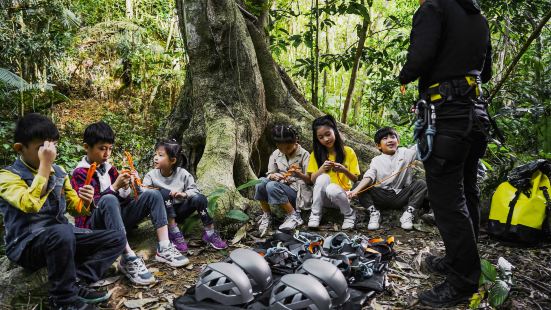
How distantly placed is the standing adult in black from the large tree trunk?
295cm

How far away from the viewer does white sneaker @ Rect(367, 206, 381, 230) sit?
4.92 m

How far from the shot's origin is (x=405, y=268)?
3.88 meters

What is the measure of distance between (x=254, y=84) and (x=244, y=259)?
3.56 metres

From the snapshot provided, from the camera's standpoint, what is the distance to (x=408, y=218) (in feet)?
16.0

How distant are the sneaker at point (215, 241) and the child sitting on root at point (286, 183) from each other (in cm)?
63

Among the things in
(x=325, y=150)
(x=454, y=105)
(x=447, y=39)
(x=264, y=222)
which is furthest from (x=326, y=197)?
(x=447, y=39)

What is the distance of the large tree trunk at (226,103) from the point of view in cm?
576

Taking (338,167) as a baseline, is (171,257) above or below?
below

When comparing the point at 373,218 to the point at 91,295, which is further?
the point at 373,218

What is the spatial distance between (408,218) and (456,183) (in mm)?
1936

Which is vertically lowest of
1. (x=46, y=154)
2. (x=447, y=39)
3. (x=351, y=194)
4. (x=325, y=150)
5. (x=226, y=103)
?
(x=351, y=194)

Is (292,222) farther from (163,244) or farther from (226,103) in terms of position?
(226,103)

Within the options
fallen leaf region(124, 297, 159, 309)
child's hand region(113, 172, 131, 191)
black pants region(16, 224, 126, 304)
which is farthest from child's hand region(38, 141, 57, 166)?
fallen leaf region(124, 297, 159, 309)

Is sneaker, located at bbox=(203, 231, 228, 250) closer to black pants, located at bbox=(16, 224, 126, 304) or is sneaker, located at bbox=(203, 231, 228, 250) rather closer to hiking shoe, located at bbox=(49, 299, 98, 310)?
black pants, located at bbox=(16, 224, 126, 304)
